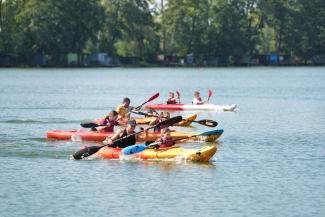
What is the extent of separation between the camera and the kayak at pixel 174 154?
33844mm

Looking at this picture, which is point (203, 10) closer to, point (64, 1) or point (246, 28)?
point (246, 28)

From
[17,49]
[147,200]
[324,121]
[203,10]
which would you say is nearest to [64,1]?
[17,49]

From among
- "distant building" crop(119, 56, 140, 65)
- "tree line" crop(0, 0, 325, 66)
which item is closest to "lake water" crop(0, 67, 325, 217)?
"tree line" crop(0, 0, 325, 66)

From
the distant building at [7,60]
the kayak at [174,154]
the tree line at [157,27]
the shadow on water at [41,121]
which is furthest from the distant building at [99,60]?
the kayak at [174,154]

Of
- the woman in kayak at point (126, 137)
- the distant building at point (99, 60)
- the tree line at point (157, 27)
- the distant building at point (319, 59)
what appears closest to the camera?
the woman in kayak at point (126, 137)

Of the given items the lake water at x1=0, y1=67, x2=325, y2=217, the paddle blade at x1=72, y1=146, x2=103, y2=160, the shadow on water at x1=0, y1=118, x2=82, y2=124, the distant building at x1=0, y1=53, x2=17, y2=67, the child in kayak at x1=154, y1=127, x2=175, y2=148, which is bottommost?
the distant building at x1=0, y1=53, x2=17, y2=67

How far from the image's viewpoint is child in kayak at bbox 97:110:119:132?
3975cm

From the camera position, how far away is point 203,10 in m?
168

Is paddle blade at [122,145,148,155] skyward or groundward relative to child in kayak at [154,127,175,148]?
groundward

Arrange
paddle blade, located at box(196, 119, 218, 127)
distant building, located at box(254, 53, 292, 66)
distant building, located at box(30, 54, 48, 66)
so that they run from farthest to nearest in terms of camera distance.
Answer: distant building, located at box(254, 53, 292, 66)
distant building, located at box(30, 54, 48, 66)
paddle blade, located at box(196, 119, 218, 127)

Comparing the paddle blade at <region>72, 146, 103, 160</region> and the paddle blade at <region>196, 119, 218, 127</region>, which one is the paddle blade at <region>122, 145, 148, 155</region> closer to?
the paddle blade at <region>72, 146, 103, 160</region>

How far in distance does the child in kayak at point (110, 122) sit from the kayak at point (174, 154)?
4507 mm

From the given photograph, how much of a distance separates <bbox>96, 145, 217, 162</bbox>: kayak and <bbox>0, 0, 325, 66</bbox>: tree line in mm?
109711

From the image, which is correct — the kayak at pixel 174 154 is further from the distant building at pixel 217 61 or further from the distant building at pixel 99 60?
the distant building at pixel 217 61
